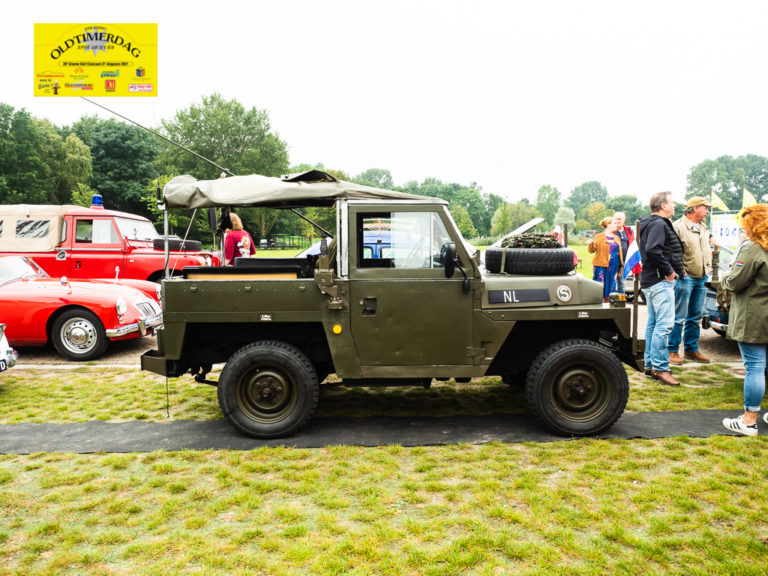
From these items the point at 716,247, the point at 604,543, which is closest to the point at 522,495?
the point at 604,543

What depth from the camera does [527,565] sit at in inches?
105

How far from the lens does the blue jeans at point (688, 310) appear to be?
6500 mm

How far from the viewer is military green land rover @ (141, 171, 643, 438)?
4.30 metres

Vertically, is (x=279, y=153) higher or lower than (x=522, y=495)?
higher

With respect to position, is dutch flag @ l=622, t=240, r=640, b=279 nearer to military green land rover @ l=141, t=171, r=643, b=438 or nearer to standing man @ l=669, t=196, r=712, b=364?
standing man @ l=669, t=196, r=712, b=364

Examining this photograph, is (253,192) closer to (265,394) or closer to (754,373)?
(265,394)

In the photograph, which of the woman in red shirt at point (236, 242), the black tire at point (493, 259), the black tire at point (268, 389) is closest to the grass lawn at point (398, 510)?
the black tire at point (268, 389)

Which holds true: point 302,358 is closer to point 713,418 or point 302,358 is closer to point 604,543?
point 604,543

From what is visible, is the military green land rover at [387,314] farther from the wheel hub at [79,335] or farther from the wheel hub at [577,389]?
the wheel hub at [79,335]

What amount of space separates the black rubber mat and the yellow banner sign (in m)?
12.9

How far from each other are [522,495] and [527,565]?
75cm

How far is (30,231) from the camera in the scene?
10.3 metres

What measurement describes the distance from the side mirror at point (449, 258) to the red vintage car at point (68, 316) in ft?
16.1

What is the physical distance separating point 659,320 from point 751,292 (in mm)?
1724
